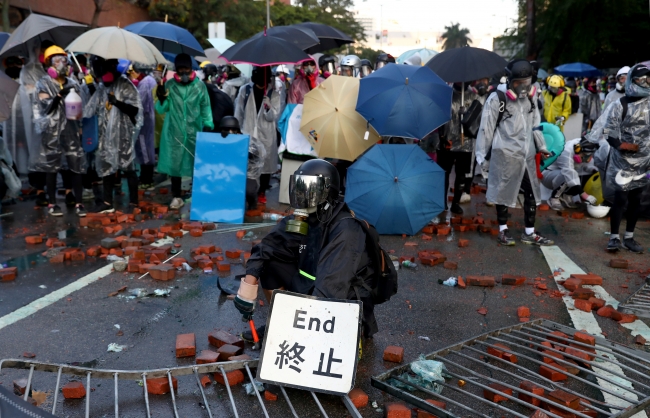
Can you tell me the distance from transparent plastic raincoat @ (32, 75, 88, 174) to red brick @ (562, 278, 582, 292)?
6494 mm

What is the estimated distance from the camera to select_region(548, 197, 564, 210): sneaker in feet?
33.1

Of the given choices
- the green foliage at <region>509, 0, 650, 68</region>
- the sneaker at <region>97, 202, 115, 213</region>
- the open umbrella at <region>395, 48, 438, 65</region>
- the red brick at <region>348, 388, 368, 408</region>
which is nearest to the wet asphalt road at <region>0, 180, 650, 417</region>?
the red brick at <region>348, 388, 368, 408</region>

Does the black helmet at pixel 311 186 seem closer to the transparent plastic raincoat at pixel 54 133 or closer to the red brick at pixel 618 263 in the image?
the red brick at pixel 618 263

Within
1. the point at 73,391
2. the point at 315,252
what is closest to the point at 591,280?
the point at 315,252

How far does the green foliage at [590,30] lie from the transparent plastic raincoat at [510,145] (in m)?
21.9

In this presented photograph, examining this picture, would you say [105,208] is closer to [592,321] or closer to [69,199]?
[69,199]

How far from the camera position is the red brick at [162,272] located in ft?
20.1

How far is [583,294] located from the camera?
5.77 m

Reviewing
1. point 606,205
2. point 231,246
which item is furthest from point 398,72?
point 606,205

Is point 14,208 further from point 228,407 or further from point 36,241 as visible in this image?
point 228,407

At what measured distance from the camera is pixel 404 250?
748cm

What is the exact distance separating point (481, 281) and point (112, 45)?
539cm

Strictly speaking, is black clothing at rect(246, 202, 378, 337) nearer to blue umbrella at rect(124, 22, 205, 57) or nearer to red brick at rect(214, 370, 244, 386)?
red brick at rect(214, 370, 244, 386)

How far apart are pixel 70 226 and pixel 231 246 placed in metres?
2.30
